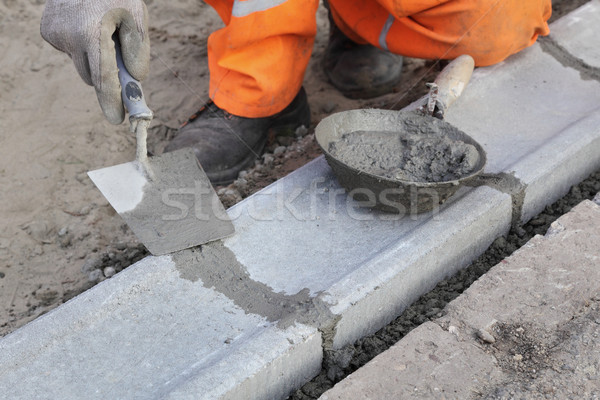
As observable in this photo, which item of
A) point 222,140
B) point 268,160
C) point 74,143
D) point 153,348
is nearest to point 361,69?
point 268,160

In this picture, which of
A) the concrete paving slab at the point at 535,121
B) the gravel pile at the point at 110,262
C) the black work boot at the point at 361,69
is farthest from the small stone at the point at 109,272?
the black work boot at the point at 361,69

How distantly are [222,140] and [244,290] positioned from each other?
1.02 meters

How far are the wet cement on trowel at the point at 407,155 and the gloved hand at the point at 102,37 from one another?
78 centimetres

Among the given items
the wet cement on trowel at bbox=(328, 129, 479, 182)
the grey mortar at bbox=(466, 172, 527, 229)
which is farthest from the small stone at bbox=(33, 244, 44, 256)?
the grey mortar at bbox=(466, 172, 527, 229)

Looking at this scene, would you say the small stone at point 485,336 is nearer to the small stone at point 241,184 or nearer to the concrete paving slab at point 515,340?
the concrete paving slab at point 515,340

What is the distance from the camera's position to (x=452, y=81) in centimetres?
236

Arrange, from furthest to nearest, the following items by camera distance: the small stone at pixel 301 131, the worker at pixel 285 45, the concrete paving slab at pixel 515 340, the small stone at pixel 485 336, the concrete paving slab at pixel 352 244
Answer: the small stone at pixel 301 131 < the worker at pixel 285 45 < the concrete paving slab at pixel 352 244 < the small stone at pixel 485 336 < the concrete paving slab at pixel 515 340

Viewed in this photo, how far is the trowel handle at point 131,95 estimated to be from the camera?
2.08 meters

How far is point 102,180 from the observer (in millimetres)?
2133

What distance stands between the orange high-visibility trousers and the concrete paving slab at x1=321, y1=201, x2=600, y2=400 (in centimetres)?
104

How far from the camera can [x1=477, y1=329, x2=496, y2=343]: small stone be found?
1.74 m

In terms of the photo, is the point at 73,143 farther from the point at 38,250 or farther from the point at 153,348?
the point at 153,348

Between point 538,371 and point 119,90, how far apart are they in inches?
64.0

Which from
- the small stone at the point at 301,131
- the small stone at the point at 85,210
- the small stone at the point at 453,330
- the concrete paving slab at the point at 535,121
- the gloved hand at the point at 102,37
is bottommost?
the small stone at the point at 85,210
